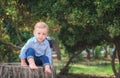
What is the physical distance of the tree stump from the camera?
16.1 ft

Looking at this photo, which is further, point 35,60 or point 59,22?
point 59,22

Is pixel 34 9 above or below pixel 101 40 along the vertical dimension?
above

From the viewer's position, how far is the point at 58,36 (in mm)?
15562

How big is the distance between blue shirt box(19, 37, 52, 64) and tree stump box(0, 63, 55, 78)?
1.17 ft

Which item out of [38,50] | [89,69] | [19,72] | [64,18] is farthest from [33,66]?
[89,69]

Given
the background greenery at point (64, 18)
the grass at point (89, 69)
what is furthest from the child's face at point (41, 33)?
the grass at point (89, 69)

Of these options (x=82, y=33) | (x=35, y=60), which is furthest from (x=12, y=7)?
(x=35, y=60)

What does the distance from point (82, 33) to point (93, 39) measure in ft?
3.59

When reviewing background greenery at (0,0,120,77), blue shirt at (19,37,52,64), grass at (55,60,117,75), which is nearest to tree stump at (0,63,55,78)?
blue shirt at (19,37,52,64)

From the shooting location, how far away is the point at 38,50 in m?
5.33

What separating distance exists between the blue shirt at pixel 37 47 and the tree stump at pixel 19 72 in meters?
0.36

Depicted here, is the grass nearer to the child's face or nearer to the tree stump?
the child's face

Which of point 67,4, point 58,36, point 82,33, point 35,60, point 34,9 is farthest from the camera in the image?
point 58,36

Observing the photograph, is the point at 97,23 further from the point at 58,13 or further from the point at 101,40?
the point at 101,40
